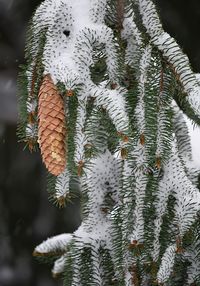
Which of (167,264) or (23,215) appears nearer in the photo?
(167,264)

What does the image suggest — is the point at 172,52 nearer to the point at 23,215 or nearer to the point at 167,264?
the point at 167,264

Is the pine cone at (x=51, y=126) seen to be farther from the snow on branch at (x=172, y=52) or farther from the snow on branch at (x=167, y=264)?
the snow on branch at (x=167, y=264)

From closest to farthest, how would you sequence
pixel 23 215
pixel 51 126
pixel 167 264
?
pixel 51 126, pixel 167 264, pixel 23 215

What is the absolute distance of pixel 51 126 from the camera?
4.49ft

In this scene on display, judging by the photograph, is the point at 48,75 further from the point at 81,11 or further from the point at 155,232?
the point at 155,232

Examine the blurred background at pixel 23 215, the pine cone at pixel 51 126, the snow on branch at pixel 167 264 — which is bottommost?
the blurred background at pixel 23 215

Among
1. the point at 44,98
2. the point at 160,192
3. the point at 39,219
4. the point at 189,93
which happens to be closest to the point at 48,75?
the point at 44,98

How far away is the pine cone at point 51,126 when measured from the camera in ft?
4.48

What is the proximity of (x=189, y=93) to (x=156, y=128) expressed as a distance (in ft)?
0.38

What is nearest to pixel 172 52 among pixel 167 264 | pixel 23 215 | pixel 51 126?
pixel 51 126

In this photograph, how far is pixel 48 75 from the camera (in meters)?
1.38

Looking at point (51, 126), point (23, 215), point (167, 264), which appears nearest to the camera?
point (51, 126)

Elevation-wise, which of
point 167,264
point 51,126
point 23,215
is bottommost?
point 23,215

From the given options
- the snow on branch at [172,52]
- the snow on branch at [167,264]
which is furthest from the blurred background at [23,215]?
the snow on branch at [172,52]
